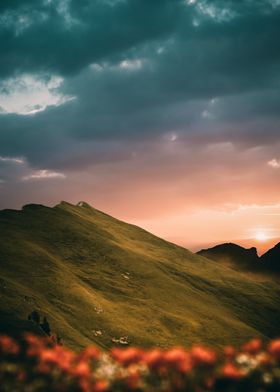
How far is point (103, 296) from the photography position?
146500 mm

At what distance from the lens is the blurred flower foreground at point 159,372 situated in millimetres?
13336

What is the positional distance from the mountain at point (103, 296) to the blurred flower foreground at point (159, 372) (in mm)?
74611

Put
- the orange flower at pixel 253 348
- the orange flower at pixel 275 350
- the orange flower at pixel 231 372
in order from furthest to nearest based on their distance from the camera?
the orange flower at pixel 253 348 → the orange flower at pixel 275 350 → the orange flower at pixel 231 372

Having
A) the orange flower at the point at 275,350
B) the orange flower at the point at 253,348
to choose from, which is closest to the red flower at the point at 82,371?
the orange flower at the point at 253,348

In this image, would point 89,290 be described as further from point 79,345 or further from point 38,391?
point 38,391

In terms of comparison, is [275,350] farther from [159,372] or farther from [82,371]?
[82,371]

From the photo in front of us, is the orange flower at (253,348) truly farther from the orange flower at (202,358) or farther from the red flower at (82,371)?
the red flower at (82,371)

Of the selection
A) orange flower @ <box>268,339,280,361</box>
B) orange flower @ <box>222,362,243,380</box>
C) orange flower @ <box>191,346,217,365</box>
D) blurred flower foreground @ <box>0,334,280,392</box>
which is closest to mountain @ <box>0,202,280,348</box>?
blurred flower foreground @ <box>0,334,280,392</box>

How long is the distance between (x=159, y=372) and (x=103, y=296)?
136 m

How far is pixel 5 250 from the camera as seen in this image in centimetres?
14775

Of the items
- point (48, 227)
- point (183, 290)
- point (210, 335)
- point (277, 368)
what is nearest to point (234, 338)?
point (210, 335)

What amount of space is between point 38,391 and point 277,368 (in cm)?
768

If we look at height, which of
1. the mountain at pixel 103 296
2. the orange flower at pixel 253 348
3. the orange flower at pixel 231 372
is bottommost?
the mountain at pixel 103 296

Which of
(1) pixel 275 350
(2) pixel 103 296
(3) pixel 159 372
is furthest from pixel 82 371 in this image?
(2) pixel 103 296
